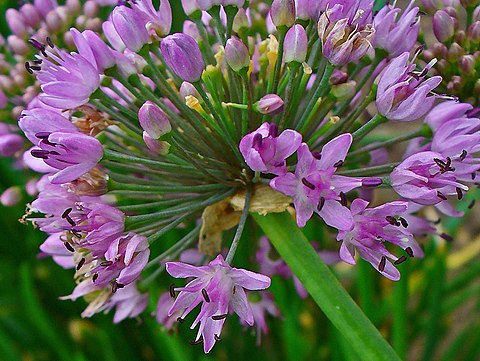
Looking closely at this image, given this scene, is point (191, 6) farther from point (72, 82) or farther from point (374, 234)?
point (374, 234)

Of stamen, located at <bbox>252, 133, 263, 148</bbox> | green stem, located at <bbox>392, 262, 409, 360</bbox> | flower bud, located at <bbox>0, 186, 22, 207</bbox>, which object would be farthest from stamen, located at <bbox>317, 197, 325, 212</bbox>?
flower bud, located at <bbox>0, 186, 22, 207</bbox>

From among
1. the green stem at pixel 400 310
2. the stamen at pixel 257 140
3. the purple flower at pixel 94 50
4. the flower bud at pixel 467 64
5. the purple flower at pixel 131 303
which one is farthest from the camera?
the green stem at pixel 400 310

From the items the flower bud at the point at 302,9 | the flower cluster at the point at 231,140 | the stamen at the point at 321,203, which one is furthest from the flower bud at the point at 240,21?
the stamen at the point at 321,203

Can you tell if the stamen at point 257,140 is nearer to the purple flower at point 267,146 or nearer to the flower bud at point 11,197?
the purple flower at point 267,146


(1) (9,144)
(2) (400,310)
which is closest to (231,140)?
(1) (9,144)

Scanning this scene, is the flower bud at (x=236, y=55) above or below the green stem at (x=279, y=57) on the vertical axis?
above

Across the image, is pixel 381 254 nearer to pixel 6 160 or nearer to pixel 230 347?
pixel 230 347
